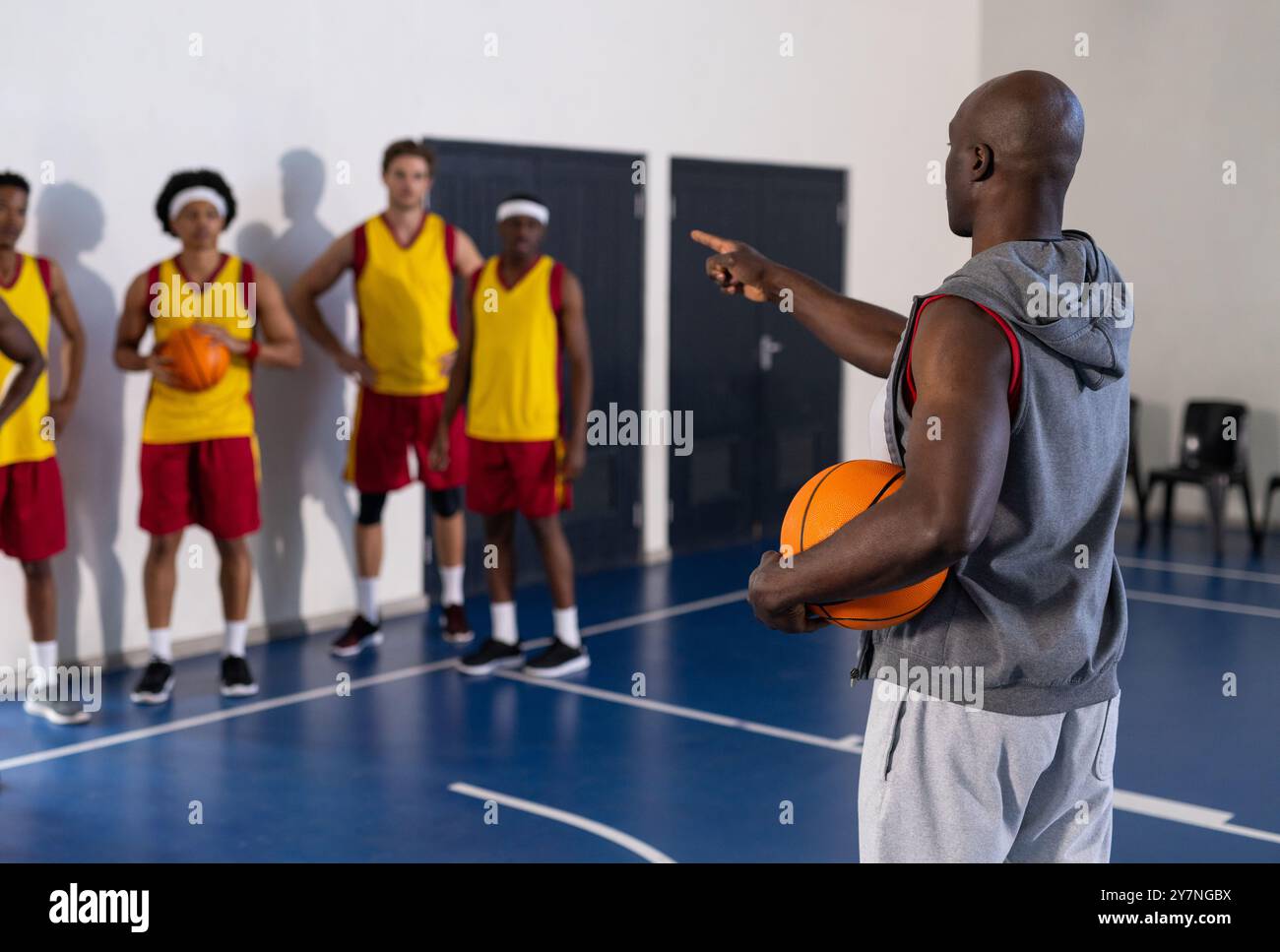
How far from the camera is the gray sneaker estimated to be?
4.78 meters

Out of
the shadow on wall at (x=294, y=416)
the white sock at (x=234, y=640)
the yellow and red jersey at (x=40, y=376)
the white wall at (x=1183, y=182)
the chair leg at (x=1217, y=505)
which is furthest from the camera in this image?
the white wall at (x=1183, y=182)

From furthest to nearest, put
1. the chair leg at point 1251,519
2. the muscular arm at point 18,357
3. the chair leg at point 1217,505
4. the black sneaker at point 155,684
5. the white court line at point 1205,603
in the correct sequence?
1. the chair leg at point 1251,519
2. the chair leg at point 1217,505
3. the white court line at point 1205,603
4. the black sneaker at point 155,684
5. the muscular arm at point 18,357

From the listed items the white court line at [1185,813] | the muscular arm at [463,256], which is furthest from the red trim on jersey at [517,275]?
the white court line at [1185,813]

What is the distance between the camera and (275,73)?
5883 millimetres

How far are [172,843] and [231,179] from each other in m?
2.94

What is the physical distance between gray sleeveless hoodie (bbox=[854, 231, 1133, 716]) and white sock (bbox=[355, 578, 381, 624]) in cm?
440

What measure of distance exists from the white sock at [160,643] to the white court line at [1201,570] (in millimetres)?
4693

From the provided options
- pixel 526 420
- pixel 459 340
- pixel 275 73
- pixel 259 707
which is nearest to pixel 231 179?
pixel 275 73

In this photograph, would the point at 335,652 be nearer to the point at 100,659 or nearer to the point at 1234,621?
the point at 100,659

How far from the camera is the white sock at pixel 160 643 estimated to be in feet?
17.0

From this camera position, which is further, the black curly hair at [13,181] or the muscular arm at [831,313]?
the black curly hair at [13,181]

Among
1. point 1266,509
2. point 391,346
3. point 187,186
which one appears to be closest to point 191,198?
point 187,186

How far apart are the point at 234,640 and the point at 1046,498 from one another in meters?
4.13

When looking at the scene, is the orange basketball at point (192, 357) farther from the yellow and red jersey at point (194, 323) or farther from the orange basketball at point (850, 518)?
the orange basketball at point (850, 518)
